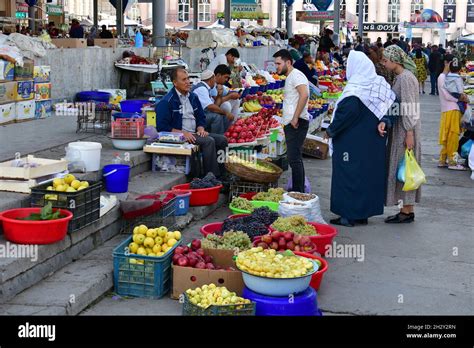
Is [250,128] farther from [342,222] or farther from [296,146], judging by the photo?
[342,222]

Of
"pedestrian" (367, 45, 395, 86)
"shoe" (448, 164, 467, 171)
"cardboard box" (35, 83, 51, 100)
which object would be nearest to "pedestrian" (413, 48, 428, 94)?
"shoe" (448, 164, 467, 171)

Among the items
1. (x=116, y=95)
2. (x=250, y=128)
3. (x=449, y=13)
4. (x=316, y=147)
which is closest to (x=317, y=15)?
(x=116, y=95)

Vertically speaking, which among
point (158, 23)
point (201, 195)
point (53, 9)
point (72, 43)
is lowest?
point (201, 195)

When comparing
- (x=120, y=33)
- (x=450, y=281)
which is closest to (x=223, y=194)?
(x=450, y=281)

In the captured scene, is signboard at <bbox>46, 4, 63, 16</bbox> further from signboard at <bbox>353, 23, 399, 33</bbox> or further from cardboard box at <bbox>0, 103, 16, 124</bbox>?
signboard at <bbox>353, 23, 399, 33</bbox>

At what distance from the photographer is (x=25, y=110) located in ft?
34.3

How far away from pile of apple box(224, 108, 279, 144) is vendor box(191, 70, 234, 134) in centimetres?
15

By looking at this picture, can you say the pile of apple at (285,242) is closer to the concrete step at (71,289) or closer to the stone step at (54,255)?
the concrete step at (71,289)

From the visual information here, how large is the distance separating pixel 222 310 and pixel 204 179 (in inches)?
136

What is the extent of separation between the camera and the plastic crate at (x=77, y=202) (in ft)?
19.0

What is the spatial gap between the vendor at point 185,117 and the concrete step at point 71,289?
2547 mm

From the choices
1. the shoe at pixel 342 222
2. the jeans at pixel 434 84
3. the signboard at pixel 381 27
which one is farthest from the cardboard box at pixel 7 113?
the signboard at pixel 381 27

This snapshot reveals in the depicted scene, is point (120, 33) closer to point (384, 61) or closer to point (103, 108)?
point (103, 108)
